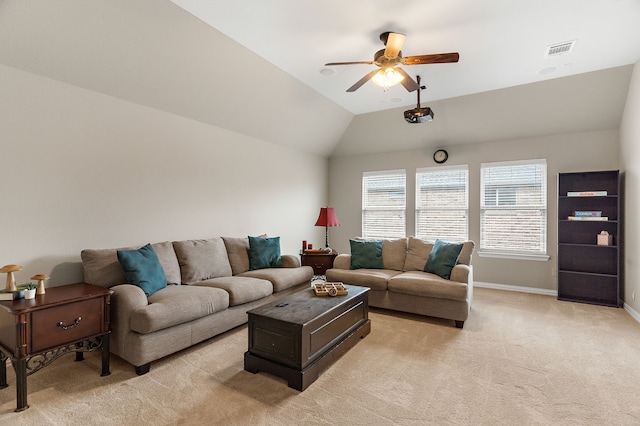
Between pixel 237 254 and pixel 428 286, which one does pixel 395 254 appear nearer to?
pixel 428 286

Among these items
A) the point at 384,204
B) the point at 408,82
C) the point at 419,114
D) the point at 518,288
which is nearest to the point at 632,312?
the point at 518,288

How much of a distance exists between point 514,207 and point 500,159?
872 mm

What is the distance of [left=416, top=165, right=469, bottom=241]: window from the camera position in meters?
5.93

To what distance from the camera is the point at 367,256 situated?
4.72 m

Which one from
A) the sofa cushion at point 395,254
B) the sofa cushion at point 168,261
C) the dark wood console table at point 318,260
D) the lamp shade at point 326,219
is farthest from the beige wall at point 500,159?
the sofa cushion at point 168,261

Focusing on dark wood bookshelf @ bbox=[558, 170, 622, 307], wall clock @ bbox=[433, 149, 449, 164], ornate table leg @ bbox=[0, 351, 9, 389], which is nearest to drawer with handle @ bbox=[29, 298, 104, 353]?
ornate table leg @ bbox=[0, 351, 9, 389]

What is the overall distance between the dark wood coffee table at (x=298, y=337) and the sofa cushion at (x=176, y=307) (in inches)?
24.7

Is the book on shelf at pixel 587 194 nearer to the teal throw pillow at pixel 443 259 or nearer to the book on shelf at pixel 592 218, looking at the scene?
the book on shelf at pixel 592 218

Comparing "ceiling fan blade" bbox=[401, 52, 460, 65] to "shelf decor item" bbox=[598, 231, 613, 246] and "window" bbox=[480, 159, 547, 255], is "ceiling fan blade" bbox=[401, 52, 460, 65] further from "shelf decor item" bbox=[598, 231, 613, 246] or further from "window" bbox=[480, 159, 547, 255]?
"shelf decor item" bbox=[598, 231, 613, 246]

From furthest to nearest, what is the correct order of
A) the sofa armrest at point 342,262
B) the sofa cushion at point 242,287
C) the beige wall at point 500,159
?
the beige wall at point 500,159 → the sofa armrest at point 342,262 → the sofa cushion at point 242,287

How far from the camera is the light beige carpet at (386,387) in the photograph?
2086 millimetres

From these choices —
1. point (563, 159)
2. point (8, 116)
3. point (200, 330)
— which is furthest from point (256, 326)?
point (563, 159)

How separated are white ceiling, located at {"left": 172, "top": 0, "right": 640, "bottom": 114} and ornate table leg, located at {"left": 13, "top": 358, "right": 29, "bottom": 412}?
3.05 metres

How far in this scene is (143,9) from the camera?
282 cm
